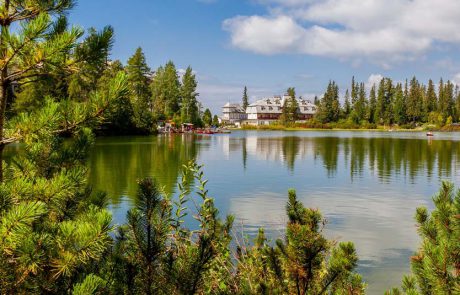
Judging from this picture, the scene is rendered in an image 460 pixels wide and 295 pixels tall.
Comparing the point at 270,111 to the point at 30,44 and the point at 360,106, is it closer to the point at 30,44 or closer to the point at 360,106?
the point at 360,106

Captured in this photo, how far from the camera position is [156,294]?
302 centimetres

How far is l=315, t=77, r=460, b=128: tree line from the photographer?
382 feet

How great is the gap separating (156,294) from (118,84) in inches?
58.2

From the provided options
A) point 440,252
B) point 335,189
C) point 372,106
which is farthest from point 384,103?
point 440,252

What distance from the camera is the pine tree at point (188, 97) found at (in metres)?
90.7

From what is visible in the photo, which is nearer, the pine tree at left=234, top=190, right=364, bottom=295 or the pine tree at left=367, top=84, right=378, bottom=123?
the pine tree at left=234, top=190, right=364, bottom=295

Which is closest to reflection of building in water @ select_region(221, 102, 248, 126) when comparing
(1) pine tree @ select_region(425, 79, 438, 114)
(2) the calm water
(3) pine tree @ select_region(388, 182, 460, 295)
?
(1) pine tree @ select_region(425, 79, 438, 114)

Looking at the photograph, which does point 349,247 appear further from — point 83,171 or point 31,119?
point 31,119

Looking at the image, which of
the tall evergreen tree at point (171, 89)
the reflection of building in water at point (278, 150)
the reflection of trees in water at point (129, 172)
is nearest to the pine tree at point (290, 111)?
the tall evergreen tree at point (171, 89)

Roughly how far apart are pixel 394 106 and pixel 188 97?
5961cm

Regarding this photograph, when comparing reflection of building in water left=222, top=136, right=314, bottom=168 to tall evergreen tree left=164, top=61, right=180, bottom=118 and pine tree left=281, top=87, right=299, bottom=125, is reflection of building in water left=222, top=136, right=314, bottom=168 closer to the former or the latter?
tall evergreen tree left=164, top=61, right=180, bottom=118

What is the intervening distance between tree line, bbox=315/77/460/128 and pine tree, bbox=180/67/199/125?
146 feet

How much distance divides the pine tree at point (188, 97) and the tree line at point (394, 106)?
44504mm

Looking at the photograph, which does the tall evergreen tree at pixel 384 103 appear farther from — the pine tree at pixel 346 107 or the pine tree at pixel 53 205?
the pine tree at pixel 53 205
